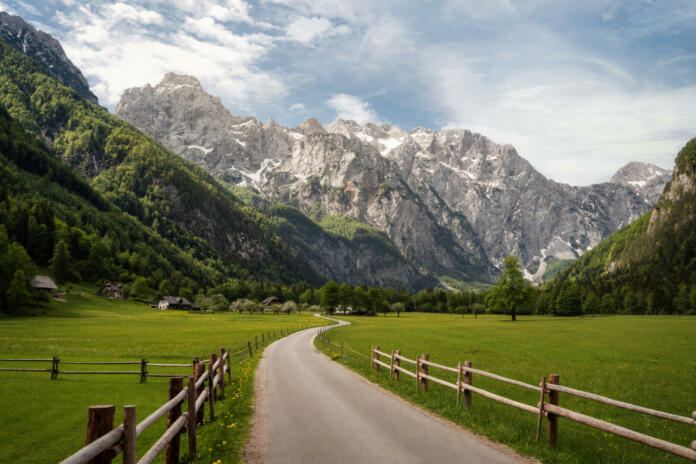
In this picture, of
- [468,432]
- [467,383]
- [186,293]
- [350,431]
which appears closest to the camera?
[350,431]

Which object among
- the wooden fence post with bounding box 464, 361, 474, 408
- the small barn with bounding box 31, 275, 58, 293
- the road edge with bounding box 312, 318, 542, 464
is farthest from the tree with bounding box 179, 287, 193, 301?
the wooden fence post with bounding box 464, 361, 474, 408

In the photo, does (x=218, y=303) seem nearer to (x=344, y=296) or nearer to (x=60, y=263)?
(x=344, y=296)

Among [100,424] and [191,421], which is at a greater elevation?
[100,424]

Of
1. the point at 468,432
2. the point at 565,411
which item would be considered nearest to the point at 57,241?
the point at 468,432

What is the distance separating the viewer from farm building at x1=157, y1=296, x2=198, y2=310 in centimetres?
15962

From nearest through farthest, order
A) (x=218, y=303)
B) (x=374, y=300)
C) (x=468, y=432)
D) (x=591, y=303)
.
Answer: (x=468, y=432)
(x=591, y=303)
(x=374, y=300)
(x=218, y=303)

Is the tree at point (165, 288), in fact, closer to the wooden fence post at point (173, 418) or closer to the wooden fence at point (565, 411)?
the wooden fence at point (565, 411)

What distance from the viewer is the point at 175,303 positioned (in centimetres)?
16500

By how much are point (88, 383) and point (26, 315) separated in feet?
241

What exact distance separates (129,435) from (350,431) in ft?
28.3

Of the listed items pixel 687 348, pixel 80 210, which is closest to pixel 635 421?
pixel 687 348

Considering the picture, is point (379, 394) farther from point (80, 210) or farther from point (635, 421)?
point (80, 210)

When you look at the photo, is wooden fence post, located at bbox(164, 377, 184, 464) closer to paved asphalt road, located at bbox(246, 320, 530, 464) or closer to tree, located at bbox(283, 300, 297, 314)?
paved asphalt road, located at bbox(246, 320, 530, 464)

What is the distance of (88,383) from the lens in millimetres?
25219
